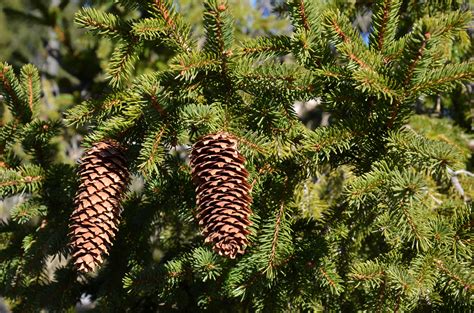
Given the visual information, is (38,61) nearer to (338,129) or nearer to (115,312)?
(115,312)

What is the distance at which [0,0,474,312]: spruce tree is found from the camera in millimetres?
1242

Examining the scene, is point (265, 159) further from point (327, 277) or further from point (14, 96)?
point (14, 96)

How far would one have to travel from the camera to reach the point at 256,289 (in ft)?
4.72

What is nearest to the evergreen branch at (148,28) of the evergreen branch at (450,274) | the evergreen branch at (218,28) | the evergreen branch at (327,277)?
the evergreen branch at (218,28)

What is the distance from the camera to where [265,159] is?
148cm

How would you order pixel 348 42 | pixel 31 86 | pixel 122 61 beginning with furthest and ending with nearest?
pixel 31 86 → pixel 122 61 → pixel 348 42

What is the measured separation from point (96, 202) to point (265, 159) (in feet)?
1.57

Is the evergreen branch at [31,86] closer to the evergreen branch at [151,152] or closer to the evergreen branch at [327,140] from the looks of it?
the evergreen branch at [151,152]

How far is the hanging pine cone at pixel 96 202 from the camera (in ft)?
4.49

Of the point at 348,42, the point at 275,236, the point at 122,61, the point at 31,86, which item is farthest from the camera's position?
the point at 31,86

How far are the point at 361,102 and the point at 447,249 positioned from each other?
43 cm

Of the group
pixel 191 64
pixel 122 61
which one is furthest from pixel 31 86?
pixel 191 64

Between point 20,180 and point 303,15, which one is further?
point 20,180

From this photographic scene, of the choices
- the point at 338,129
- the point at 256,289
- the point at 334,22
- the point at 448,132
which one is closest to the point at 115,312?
the point at 256,289
